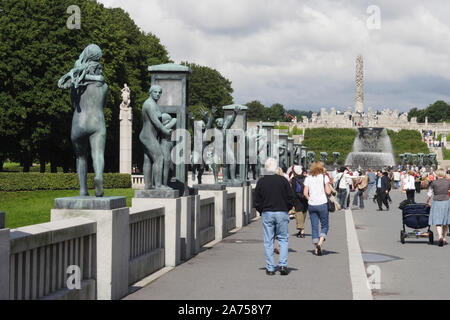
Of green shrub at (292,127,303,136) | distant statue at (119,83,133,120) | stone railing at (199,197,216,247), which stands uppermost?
green shrub at (292,127,303,136)

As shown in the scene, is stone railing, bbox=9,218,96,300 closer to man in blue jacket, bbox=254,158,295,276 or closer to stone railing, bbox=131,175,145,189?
man in blue jacket, bbox=254,158,295,276

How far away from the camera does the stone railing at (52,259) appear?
6176 millimetres

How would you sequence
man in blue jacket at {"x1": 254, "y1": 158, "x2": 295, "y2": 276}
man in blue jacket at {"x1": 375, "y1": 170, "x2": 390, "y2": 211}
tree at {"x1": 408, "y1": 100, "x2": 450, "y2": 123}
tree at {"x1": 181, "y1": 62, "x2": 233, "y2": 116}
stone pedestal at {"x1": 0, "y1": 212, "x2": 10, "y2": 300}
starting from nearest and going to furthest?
1. stone pedestal at {"x1": 0, "y1": 212, "x2": 10, "y2": 300}
2. man in blue jacket at {"x1": 254, "y1": 158, "x2": 295, "y2": 276}
3. man in blue jacket at {"x1": 375, "y1": 170, "x2": 390, "y2": 211}
4. tree at {"x1": 181, "y1": 62, "x2": 233, "y2": 116}
5. tree at {"x1": 408, "y1": 100, "x2": 450, "y2": 123}

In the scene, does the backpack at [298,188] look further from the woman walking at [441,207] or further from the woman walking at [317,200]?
the woman walking at [317,200]

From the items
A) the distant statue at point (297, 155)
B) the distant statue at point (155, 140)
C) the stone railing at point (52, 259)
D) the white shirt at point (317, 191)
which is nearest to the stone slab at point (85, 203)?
the stone railing at point (52, 259)

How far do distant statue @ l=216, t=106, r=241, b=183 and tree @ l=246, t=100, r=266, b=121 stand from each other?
147425 millimetres

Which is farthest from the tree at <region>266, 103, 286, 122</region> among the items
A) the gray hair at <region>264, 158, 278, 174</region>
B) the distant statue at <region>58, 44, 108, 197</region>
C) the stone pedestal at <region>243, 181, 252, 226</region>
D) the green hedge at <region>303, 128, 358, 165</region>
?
the distant statue at <region>58, 44, 108, 197</region>

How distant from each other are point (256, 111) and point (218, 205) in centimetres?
15635

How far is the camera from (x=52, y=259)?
696cm

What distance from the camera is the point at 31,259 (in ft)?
21.2

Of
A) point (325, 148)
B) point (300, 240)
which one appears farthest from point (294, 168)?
point (325, 148)

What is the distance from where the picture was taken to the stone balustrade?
6.21 m

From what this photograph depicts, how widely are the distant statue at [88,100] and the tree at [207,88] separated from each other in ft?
259

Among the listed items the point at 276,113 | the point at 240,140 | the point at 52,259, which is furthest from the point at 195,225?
the point at 276,113
